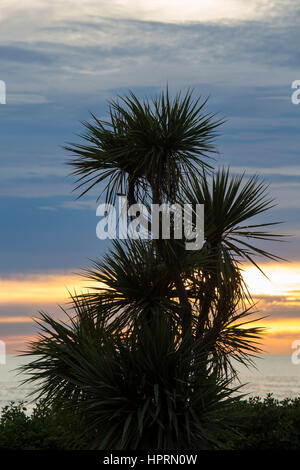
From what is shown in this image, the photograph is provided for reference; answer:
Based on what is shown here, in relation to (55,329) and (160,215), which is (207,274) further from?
(55,329)

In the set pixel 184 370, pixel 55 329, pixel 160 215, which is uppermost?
pixel 160 215

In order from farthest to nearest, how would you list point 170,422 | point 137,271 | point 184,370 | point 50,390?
point 137,271 → point 50,390 → point 184,370 → point 170,422

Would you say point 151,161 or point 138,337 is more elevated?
point 151,161

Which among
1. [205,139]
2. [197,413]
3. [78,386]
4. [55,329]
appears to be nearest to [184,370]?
[197,413]

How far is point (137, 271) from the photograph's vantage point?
11688mm

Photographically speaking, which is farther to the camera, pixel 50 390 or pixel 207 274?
pixel 207 274

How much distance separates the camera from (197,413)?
31.3ft

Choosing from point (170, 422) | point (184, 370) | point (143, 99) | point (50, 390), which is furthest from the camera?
point (143, 99)

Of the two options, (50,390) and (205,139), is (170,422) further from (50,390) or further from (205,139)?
(205,139)

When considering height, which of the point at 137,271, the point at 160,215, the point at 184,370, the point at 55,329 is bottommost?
the point at 184,370

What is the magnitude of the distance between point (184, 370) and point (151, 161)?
381cm

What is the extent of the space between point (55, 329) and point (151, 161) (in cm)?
324

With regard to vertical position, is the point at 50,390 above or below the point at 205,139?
below
